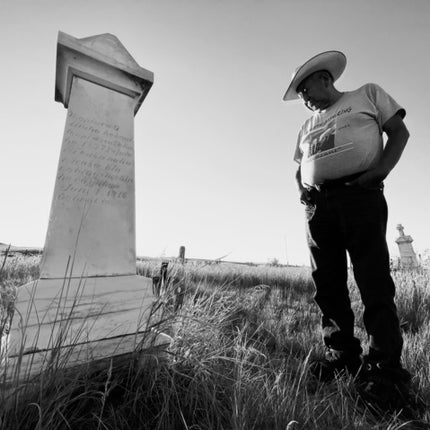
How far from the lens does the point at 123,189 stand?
193 cm

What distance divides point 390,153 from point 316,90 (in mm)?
785

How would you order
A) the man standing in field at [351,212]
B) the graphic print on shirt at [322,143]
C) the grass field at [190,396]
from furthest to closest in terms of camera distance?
the graphic print on shirt at [322,143]
the man standing in field at [351,212]
the grass field at [190,396]

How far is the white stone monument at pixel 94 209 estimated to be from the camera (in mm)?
1470

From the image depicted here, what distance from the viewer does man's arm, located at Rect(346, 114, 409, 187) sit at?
1.55 m

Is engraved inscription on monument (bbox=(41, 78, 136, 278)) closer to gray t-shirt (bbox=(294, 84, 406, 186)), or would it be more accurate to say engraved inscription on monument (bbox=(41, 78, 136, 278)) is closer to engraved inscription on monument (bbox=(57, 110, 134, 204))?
engraved inscription on monument (bbox=(57, 110, 134, 204))

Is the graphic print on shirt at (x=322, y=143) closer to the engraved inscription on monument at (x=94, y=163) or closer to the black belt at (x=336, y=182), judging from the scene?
the black belt at (x=336, y=182)

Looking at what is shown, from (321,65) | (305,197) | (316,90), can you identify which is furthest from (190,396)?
(321,65)

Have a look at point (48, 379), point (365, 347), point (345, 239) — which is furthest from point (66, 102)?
point (365, 347)

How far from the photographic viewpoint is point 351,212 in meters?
1.64

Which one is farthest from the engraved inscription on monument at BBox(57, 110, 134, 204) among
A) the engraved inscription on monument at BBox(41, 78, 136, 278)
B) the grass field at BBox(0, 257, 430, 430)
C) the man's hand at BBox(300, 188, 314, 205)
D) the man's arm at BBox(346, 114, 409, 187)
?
the man's arm at BBox(346, 114, 409, 187)

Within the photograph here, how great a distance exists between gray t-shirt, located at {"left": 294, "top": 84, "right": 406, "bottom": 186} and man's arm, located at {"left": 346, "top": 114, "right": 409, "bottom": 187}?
6 centimetres

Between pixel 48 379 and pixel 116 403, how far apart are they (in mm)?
336

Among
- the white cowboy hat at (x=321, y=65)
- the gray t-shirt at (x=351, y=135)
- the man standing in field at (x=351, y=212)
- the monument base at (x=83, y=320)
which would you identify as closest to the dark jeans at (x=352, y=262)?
the man standing in field at (x=351, y=212)

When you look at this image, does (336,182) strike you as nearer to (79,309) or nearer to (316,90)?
(316,90)
